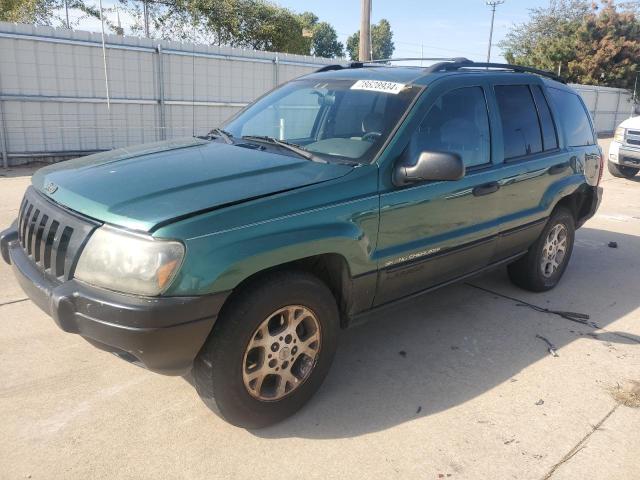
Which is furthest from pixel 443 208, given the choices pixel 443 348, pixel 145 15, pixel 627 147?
pixel 145 15

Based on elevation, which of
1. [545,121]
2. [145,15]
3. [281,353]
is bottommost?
[281,353]

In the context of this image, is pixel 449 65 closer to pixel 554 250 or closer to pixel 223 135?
pixel 223 135

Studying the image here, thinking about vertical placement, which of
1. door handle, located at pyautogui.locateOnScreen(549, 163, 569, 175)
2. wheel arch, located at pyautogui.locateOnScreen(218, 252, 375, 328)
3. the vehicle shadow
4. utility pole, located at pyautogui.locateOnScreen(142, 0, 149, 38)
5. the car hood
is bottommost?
the vehicle shadow

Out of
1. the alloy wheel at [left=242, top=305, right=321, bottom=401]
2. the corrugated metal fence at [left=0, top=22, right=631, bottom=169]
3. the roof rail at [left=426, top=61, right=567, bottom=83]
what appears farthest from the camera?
the corrugated metal fence at [left=0, top=22, right=631, bottom=169]

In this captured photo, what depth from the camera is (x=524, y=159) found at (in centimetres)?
424

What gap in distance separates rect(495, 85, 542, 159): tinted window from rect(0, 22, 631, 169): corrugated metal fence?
362 inches

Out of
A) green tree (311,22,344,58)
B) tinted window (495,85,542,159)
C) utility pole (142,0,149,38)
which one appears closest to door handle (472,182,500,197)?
tinted window (495,85,542,159)

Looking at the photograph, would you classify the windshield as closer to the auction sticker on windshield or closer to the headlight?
the auction sticker on windshield

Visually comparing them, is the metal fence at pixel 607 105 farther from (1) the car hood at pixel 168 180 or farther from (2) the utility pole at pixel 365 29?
(1) the car hood at pixel 168 180

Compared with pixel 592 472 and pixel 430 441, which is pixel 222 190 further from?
pixel 592 472

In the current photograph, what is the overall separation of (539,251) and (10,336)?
4164 millimetres

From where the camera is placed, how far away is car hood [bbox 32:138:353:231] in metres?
2.49

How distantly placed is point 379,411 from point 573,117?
11.5 ft

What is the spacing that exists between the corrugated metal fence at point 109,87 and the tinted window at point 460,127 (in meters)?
9.15
